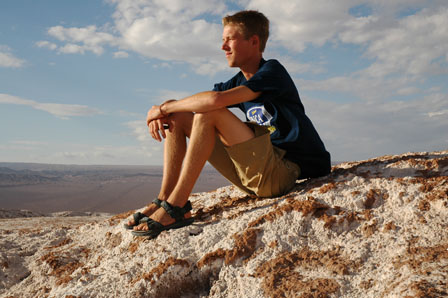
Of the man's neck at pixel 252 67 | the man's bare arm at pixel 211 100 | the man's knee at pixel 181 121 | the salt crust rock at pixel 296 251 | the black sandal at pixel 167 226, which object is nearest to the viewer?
the salt crust rock at pixel 296 251

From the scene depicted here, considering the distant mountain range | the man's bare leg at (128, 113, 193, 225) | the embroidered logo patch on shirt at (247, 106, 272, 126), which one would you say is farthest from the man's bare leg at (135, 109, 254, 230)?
the distant mountain range

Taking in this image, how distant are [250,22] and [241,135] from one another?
880mm

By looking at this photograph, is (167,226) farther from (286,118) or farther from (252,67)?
(252,67)

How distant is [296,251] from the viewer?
6.97 ft

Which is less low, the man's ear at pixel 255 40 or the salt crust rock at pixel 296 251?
the man's ear at pixel 255 40

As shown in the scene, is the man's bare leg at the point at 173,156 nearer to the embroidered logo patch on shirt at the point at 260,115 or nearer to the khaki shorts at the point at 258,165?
the khaki shorts at the point at 258,165

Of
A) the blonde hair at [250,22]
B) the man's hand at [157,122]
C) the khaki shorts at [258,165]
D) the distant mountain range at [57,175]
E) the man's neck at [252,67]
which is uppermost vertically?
the blonde hair at [250,22]

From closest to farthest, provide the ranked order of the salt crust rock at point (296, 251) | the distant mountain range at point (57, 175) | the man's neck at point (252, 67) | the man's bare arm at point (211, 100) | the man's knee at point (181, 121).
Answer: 1. the salt crust rock at point (296, 251)
2. the man's bare arm at point (211, 100)
3. the man's knee at point (181, 121)
4. the man's neck at point (252, 67)
5. the distant mountain range at point (57, 175)

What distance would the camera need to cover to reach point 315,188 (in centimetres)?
264

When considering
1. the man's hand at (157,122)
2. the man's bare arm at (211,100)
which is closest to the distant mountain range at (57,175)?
the man's hand at (157,122)

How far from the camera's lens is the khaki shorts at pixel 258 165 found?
7.98 ft

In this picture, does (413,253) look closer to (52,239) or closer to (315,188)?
(315,188)

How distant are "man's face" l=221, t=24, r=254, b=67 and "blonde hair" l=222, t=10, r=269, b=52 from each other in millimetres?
37

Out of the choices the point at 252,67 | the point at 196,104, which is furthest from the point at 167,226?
the point at 252,67
